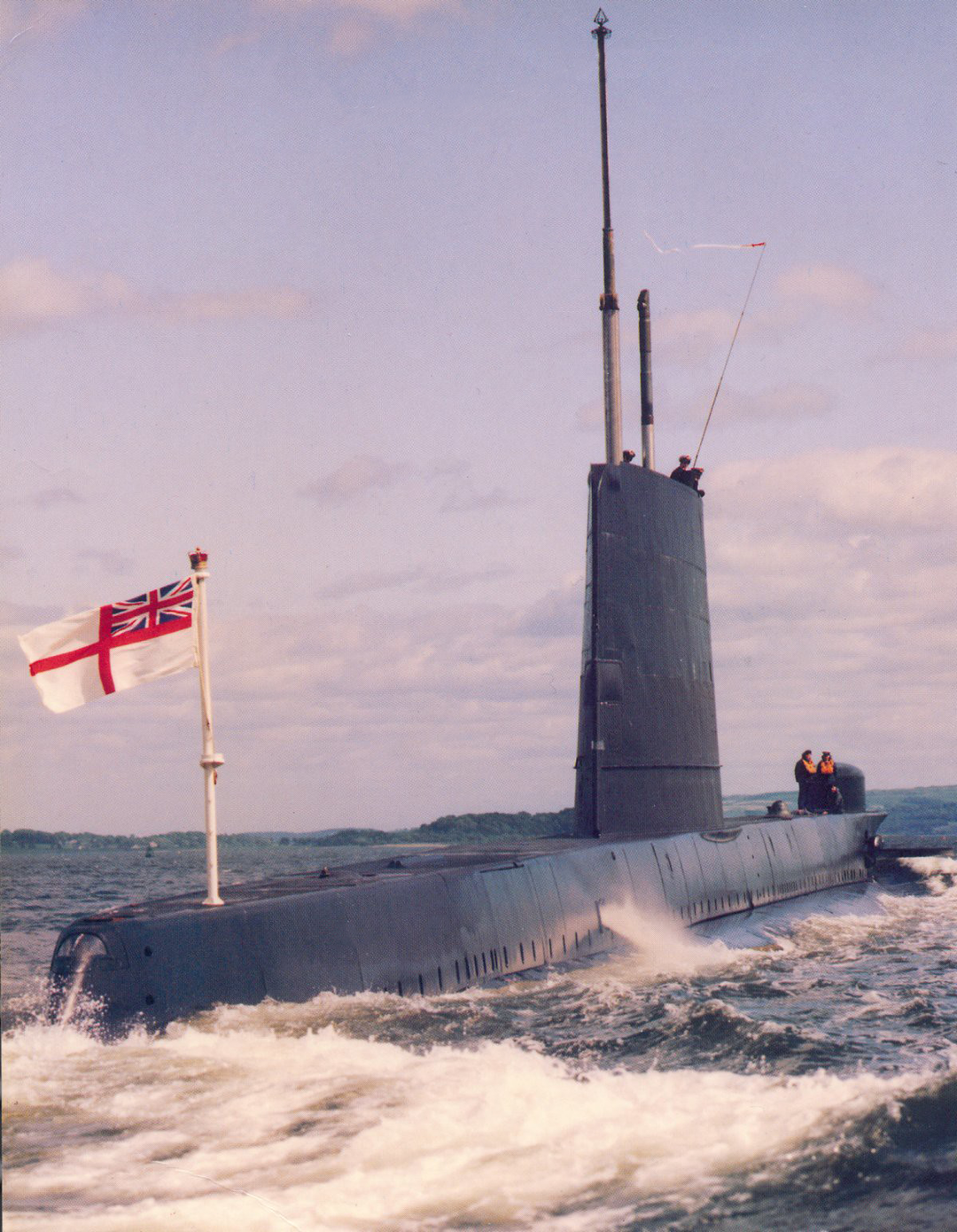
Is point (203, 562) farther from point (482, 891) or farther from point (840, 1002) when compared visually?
point (840, 1002)

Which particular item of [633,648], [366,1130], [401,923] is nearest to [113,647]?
[401,923]

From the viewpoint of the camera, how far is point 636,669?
50.3ft

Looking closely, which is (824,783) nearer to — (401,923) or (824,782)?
(824,782)

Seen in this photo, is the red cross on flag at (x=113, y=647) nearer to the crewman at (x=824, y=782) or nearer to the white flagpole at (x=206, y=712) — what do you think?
the white flagpole at (x=206, y=712)

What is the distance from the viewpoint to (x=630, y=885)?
555 inches

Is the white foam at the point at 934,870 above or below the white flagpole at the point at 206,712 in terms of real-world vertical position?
below

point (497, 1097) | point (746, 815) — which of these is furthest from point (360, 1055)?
point (746, 815)

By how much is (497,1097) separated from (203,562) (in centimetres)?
450

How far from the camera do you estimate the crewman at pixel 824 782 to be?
76.0ft

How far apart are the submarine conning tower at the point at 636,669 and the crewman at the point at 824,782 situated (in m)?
7.43

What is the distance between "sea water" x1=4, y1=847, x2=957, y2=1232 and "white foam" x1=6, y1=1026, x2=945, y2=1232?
16 mm

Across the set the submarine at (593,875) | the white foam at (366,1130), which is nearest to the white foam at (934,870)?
the submarine at (593,875)

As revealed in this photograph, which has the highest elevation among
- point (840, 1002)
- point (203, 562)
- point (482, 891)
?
point (203, 562)

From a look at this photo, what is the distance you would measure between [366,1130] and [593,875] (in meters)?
7.09
